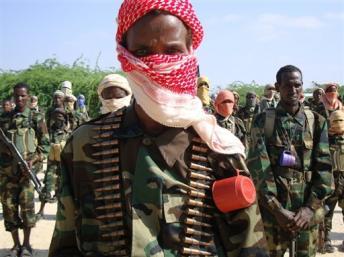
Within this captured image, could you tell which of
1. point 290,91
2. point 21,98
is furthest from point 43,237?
point 290,91

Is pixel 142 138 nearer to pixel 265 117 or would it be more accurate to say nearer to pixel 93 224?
pixel 93 224

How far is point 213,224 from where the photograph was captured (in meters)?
2.04

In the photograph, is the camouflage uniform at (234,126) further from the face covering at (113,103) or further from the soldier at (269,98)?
the soldier at (269,98)

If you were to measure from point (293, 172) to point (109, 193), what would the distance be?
3.16 metres

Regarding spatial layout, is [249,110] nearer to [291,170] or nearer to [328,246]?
[328,246]

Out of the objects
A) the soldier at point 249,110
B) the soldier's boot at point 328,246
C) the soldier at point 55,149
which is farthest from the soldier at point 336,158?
the soldier at point 249,110

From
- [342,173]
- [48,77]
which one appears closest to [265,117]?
[342,173]

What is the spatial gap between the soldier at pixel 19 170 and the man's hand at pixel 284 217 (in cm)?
399

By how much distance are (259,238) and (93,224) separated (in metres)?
0.62

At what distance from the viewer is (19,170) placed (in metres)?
7.45

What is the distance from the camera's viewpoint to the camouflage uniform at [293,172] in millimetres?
4809

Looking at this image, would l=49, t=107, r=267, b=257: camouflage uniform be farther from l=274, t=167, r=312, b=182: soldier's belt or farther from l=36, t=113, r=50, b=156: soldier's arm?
l=36, t=113, r=50, b=156: soldier's arm

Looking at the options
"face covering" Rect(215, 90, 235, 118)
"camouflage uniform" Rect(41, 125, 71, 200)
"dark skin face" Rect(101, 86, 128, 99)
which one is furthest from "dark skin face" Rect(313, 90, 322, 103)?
"dark skin face" Rect(101, 86, 128, 99)

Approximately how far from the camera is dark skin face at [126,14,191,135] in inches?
75.1
